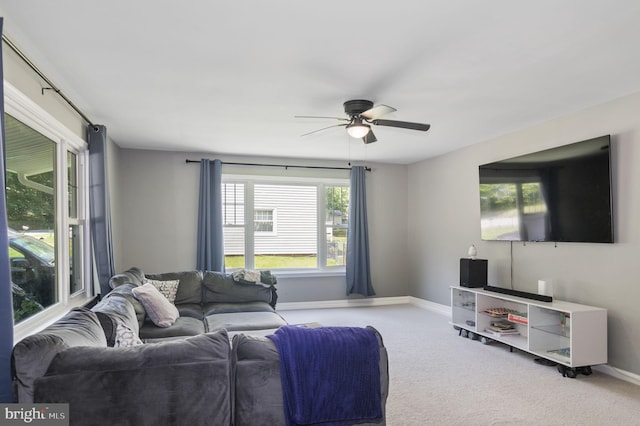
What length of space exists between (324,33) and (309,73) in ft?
2.02

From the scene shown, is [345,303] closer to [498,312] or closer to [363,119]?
[498,312]

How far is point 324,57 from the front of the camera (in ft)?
8.95

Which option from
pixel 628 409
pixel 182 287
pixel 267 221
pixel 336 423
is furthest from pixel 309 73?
pixel 267 221

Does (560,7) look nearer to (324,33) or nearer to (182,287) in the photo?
(324,33)

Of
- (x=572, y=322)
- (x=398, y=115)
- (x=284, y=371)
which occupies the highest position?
(x=398, y=115)

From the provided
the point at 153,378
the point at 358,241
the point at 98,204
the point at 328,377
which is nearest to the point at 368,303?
the point at 358,241

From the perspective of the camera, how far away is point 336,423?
72.1 inches

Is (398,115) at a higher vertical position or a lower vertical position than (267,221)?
higher

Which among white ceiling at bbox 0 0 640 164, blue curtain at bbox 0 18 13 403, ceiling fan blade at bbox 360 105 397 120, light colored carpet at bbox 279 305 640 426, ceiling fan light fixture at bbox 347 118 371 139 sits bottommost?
light colored carpet at bbox 279 305 640 426

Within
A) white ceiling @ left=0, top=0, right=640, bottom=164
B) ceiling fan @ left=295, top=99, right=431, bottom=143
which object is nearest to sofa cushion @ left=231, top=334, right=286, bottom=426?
white ceiling @ left=0, top=0, right=640, bottom=164

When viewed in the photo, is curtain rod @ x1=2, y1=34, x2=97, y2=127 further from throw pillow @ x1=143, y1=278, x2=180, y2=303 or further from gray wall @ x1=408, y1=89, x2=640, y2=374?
gray wall @ x1=408, y1=89, x2=640, y2=374

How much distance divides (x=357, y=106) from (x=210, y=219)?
3.25 m

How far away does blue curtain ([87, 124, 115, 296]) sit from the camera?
4.09 meters

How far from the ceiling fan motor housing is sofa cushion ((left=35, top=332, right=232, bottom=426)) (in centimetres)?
242
